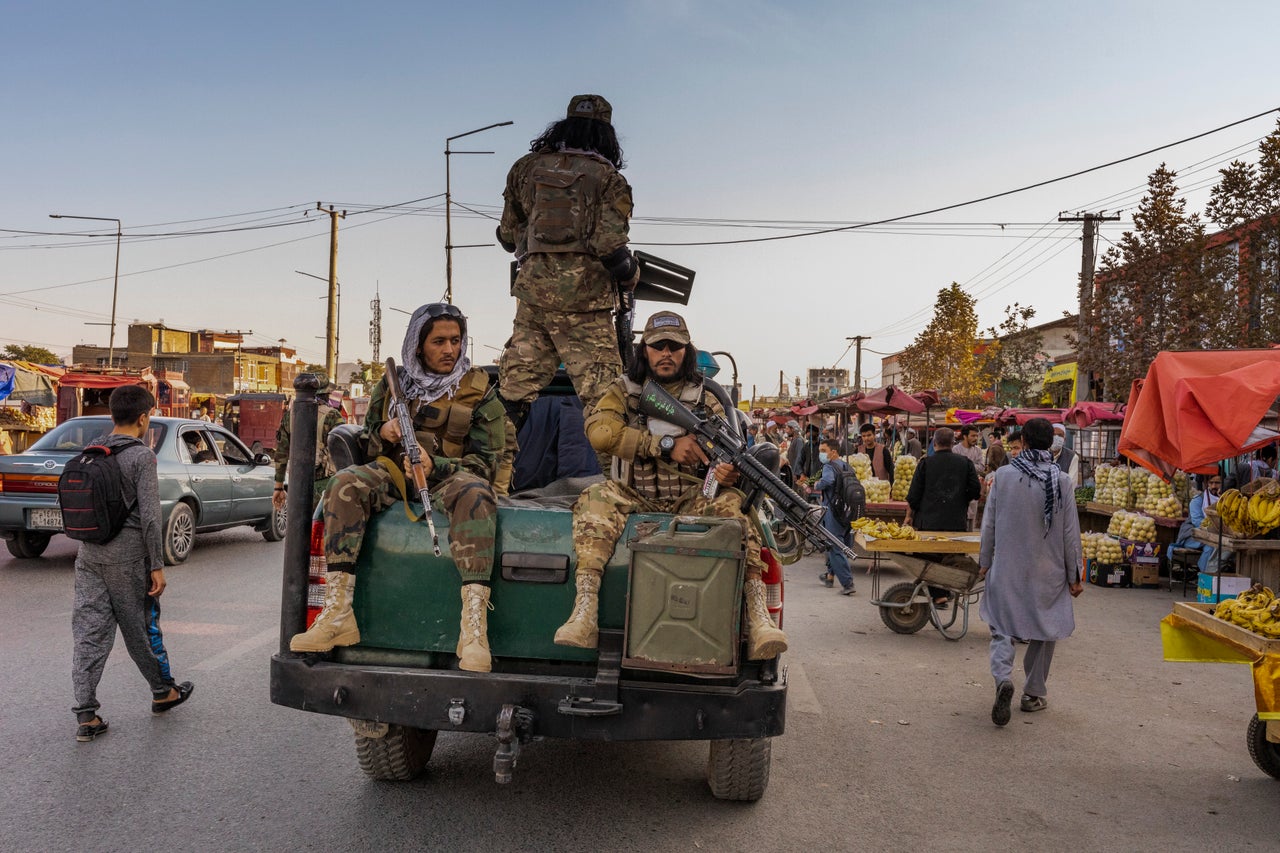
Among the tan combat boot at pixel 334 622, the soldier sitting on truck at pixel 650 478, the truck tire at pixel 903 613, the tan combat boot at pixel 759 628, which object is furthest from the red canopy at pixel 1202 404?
the tan combat boot at pixel 334 622

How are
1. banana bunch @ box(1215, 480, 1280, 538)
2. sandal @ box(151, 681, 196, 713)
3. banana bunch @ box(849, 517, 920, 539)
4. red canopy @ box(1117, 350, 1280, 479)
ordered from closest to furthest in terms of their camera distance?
sandal @ box(151, 681, 196, 713)
red canopy @ box(1117, 350, 1280, 479)
banana bunch @ box(849, 517, 920, 539)
banana bunch @ box(1215, 480, 1280, 538)

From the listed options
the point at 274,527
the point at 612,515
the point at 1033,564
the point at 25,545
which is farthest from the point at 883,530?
the point at 25,545

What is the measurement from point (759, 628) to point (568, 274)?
299 cm

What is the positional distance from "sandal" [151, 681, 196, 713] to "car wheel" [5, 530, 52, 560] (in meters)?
6.84

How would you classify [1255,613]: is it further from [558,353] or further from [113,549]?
[113,549]

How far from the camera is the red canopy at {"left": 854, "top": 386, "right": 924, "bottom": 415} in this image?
2120 centimetres

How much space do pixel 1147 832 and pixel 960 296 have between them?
3757 cm

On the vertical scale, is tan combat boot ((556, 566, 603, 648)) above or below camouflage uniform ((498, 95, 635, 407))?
below

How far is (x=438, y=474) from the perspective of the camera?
14.1 ft

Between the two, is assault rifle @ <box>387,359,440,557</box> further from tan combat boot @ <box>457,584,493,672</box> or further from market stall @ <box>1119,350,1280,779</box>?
market stall @ <box>1119,350,1280,779</box>

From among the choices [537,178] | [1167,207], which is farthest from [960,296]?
[537,178]

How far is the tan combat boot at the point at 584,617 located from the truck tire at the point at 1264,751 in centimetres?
Result: 367

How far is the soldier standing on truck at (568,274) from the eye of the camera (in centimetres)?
586

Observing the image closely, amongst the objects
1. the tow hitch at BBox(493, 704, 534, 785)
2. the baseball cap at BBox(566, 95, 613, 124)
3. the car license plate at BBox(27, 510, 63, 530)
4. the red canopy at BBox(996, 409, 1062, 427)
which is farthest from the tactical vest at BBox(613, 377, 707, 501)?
the red canopy at BBox(996, 409, 1062, 427)
